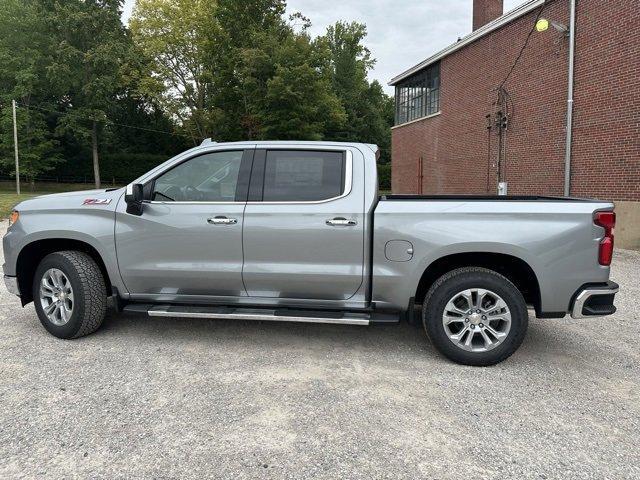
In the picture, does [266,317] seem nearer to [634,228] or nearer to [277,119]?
[634,228]

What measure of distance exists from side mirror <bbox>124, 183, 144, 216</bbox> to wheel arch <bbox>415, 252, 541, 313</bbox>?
2543mm

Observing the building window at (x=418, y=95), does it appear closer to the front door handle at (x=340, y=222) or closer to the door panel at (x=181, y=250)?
the front door handle at (x=340, y=222)

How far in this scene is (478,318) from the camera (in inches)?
148

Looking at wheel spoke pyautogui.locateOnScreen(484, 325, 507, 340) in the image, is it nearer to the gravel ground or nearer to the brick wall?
the gravel ground

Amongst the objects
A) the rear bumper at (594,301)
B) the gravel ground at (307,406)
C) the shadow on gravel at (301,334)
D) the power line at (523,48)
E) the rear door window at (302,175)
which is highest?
the power line at (523,48)

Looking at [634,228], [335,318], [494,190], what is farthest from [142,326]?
[494,190]

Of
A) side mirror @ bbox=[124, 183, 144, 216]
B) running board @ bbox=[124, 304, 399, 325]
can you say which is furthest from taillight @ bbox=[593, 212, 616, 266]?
side mirror @ bbox=[124, 183, 144, 216]

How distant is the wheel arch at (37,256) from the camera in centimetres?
450

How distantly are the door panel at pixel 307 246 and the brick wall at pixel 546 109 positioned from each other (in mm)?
9464

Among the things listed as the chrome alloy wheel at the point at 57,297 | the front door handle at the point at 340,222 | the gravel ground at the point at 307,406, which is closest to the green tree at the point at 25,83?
the chrome alloy wheel at the point at 57,297

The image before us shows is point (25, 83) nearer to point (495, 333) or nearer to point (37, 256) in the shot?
point (37, 256)

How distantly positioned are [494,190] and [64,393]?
1584 cm

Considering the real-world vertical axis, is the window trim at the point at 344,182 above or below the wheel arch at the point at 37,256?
above

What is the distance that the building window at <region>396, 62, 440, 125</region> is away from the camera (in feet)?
69.2
